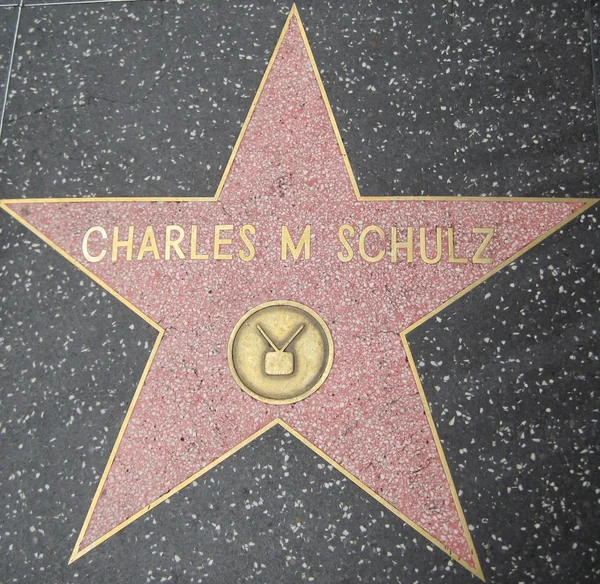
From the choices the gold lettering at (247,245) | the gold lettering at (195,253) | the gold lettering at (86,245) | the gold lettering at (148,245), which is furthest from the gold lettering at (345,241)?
the gold lettering at (86,245)

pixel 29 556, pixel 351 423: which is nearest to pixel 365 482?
pixel 351 423

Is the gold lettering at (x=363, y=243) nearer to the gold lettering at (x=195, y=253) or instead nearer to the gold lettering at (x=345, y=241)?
the gold lettering at (x=345, y=241)

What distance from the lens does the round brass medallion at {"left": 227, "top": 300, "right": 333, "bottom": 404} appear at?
1.41 metres

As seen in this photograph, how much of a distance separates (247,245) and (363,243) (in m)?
0.31

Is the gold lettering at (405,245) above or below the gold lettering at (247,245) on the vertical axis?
above

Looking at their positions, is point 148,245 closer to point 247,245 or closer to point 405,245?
point 247,245

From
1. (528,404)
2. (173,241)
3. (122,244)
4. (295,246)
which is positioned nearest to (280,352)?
(295,246)

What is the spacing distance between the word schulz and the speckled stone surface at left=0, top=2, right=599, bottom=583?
11 cm

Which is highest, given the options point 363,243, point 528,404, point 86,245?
point 363,243

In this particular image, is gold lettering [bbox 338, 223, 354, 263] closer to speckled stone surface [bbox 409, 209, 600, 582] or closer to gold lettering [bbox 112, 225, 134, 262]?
speckled stone surface [bbox 409, 209, 600, 582]

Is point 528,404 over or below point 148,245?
below

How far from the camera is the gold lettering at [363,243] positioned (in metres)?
1.46

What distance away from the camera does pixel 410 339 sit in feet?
4.67

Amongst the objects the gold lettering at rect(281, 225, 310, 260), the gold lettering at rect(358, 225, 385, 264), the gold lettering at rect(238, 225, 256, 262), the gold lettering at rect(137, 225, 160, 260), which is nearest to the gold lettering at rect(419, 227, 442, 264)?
the gold lettering at rect(358, 225, 385, 264)
